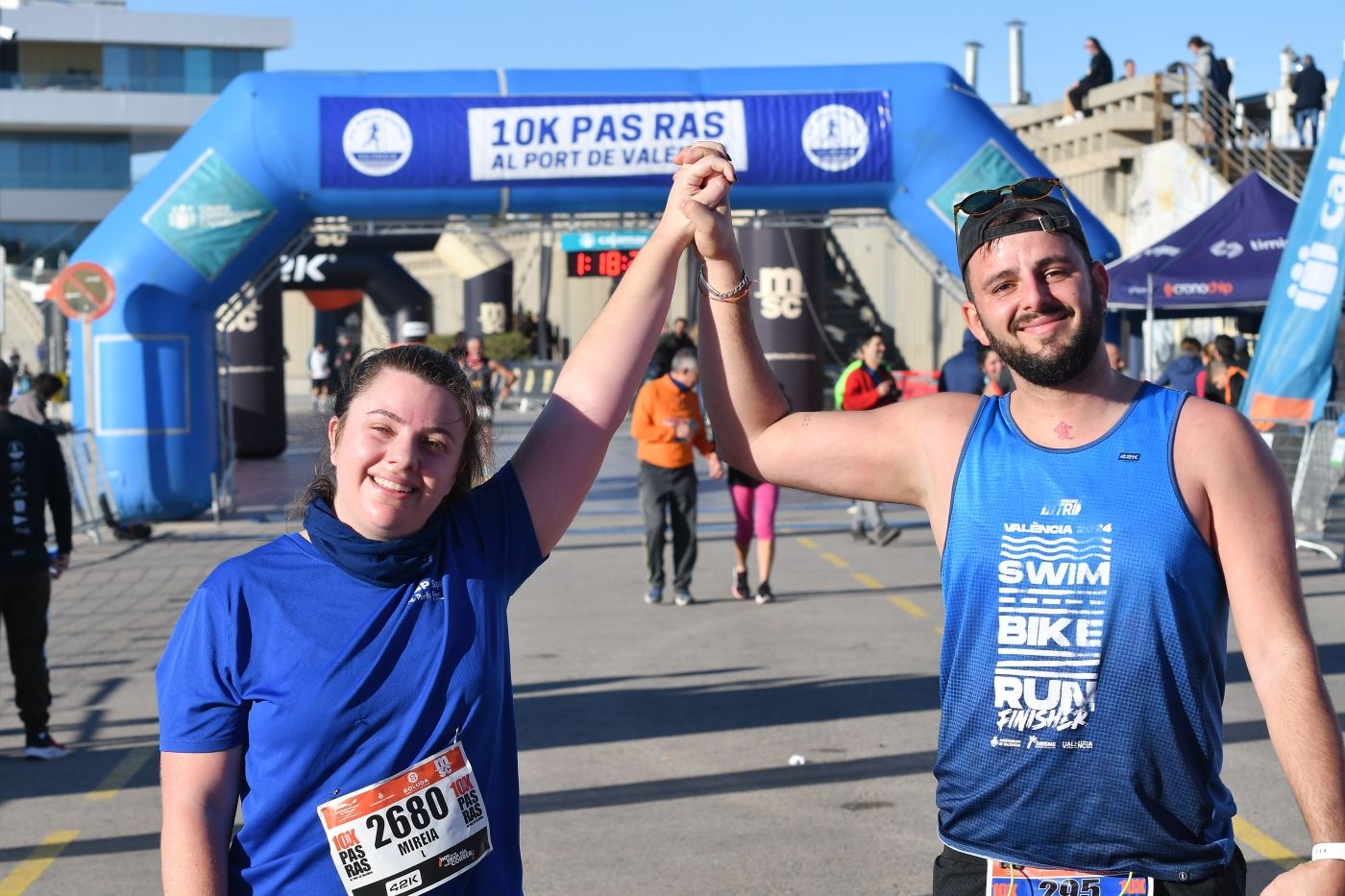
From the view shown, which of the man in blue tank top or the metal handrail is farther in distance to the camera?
the metal handrail

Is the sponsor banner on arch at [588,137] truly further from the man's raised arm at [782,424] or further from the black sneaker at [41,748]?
the man's raised arm at [782,424]

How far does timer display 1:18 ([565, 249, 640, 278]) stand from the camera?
71.8ft

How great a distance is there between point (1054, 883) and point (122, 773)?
535 cm

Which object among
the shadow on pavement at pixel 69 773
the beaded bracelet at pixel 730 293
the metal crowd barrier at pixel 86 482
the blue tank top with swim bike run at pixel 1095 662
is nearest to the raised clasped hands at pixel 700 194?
the beaded bracelet at pixel 730 293

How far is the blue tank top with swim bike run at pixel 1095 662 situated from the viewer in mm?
2594

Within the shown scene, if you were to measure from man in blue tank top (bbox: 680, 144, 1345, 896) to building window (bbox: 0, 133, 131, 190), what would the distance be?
69.8 m

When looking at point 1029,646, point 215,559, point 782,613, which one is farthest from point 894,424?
point 215,559

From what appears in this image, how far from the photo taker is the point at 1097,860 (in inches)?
104

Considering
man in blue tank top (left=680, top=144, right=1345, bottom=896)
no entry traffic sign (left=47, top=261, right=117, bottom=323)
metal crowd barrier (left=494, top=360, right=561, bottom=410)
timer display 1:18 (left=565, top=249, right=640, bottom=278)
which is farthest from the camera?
metal crowd barrier (left=494, top=360, right=561, bottom=410)

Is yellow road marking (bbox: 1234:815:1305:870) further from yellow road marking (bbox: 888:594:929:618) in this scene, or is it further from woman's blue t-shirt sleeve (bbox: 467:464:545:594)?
yellow road marking (bbox: 888:594:929:618)

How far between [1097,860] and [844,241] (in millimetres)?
33758

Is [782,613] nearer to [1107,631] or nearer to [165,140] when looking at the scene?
[1107,631]

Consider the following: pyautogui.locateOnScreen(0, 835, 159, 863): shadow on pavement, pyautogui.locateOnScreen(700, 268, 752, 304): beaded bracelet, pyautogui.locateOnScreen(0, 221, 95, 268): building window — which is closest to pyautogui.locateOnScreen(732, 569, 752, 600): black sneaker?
pyautogui.locateOnScreen(0, 835, 159, 863): shadow on pavement

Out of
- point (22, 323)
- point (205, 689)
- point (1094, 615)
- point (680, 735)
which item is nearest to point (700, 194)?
point (1094, 615)
